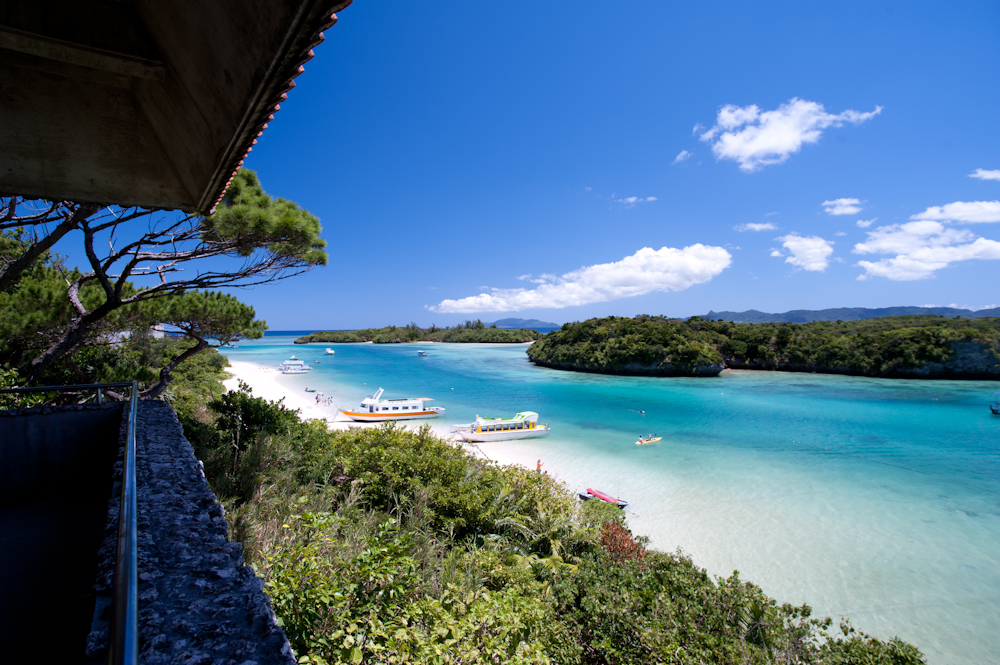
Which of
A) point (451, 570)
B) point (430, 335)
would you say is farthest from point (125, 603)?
point (430, 335)

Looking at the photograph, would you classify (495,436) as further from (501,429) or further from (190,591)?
(190,591)

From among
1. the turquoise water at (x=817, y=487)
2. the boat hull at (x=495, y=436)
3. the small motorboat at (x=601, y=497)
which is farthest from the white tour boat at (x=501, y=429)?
the small motorboat at (x=601, y=497)

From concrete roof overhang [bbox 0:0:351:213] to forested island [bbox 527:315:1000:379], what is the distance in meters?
43.9

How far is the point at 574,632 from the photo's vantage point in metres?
3.82

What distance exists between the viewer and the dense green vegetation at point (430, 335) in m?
104

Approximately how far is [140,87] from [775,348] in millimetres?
59172

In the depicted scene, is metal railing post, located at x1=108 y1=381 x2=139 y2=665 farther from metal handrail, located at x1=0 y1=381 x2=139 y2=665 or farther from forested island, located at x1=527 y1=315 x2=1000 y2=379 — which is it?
forested island, located at x1=527 y1=315 x2=1000 y2=379

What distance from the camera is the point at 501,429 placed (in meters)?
18.1

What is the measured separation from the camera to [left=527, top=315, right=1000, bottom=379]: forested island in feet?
135

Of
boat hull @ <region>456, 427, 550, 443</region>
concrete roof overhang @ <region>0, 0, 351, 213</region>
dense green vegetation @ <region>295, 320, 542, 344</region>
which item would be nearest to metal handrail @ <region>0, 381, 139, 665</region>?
concrete roof overhang @ <region>0, 0, 351, 213</region>

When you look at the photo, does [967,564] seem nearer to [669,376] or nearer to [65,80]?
[65,80]

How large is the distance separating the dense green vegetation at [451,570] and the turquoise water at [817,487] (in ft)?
10.5

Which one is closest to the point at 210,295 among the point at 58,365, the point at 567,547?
the point at 58,365

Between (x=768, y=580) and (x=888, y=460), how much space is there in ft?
44.8
